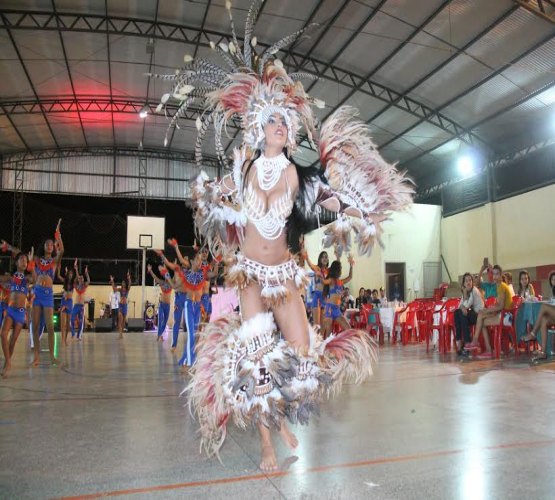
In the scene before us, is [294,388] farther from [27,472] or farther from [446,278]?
[446,278]

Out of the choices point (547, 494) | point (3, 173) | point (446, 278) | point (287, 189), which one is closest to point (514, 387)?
point (547, 494)

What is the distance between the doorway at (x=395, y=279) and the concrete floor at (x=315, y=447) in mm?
14454

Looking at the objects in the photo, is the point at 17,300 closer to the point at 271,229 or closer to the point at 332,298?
the point at 271,229

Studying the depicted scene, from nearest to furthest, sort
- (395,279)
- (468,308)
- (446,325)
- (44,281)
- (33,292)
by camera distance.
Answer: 1. (44,281)
2. (33,292)
3. (468,308)
4. (446,325)
5. (395,279)

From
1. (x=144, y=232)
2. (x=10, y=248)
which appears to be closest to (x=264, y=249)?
(x=10, y=248)

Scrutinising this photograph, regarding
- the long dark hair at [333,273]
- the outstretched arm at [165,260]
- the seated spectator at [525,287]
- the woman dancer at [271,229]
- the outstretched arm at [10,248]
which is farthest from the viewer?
the long dark hair at [333,273]

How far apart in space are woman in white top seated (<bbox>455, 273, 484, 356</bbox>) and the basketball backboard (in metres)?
14.4

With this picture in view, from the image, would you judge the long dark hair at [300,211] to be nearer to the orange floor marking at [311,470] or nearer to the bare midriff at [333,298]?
the orange floor marking at [311,470]

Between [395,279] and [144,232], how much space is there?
990 cm

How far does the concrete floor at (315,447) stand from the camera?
2125 mm

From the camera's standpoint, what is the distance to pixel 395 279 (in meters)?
19.6

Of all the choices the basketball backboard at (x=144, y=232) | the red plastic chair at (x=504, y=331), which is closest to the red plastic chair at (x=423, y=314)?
the red plastic chair at (x=504, y=331)

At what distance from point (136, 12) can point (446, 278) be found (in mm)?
14265

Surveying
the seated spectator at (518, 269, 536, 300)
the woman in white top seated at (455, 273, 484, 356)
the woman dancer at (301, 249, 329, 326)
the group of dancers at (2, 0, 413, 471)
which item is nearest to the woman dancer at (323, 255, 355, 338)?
the woman dancer at (301, 249, 329, 326)
